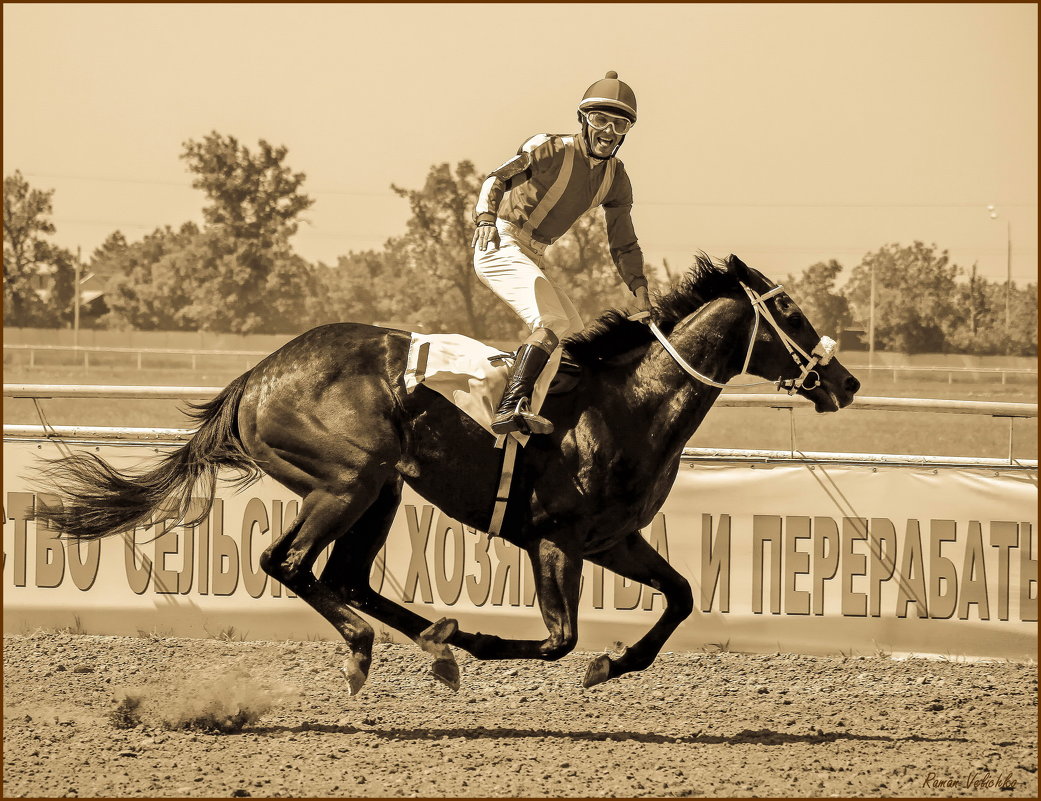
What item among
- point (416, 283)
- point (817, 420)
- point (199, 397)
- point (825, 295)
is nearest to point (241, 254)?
point (416, 283)

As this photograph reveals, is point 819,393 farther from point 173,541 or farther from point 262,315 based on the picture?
point 262,315

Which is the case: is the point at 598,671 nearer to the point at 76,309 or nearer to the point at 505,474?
the point at 505,474

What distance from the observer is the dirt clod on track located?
423cm

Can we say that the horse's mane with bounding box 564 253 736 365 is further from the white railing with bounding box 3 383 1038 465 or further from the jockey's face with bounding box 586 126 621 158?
the white railing with bounding box 3 383 1038 465

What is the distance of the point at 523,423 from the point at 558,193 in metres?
1.01

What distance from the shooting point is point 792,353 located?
5.07m

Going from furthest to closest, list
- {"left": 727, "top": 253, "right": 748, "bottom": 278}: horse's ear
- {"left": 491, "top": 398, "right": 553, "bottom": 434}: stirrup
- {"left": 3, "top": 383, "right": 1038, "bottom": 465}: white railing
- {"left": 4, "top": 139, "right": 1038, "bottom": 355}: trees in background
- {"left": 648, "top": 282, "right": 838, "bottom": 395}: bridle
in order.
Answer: {"left": 4, "top": 139, "right": 1038, "bottom": 355}: trees in background → {"left": 3, "top": 383, "right": 1038, "bottom": 465}: white railing → {"left": 727, "top": 253, "right": 748, "bottom": 278}: horse's ear → {"left": 648, "top": 282, "right": 838, "bottom": 395}: bridle → {"left": 491, "top": 398, "right": 553, "bottom": 434}: stirrup

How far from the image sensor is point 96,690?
220 inches

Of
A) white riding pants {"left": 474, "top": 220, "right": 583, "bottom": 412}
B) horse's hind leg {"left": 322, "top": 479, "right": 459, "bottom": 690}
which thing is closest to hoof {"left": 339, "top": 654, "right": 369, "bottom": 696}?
horse's hind leg {"left": 322, "top": 479, "right": 459, "bottom": 690}

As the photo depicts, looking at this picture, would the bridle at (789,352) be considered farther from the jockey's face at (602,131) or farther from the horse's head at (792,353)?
the jockey's face at (602,131)

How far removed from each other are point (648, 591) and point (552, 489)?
1840 mm

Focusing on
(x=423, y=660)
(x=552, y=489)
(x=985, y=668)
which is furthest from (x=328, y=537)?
(x=985, y=668)

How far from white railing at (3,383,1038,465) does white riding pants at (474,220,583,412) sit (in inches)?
55.5

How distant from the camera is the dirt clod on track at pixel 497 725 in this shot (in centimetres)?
423
